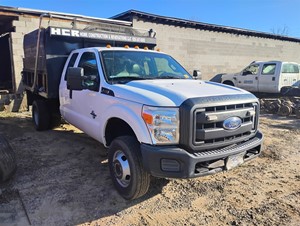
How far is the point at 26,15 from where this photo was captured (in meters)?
10.9

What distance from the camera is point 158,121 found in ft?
10.6

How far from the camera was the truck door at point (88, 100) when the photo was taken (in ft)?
14.7

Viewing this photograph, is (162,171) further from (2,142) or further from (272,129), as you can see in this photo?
(272,129)

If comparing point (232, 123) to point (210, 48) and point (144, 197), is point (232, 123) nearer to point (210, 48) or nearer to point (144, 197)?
point (144, 197)

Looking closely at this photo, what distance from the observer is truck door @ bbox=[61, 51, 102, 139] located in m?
4.48

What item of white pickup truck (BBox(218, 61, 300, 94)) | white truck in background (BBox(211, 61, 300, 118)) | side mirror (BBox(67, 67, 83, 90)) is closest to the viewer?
side mirror (BBox(67, 67, 83, 90))

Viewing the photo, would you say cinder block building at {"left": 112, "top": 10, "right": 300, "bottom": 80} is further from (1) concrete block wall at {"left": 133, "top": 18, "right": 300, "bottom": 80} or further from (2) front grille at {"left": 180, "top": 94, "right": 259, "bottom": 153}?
(2) front grille at {"left": 180, "top": 94, "right": 259, "bottom": 153}

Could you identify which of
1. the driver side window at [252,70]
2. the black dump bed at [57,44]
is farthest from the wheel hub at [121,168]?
the driver side window at [252,70]

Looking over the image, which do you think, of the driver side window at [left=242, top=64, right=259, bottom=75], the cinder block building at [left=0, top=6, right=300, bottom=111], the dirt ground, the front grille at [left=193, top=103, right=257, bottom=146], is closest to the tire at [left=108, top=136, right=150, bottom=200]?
the dirt ground

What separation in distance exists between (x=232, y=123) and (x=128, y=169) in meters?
1.41

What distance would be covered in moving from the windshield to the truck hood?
40 centimetres

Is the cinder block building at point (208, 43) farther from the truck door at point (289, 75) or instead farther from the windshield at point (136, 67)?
the windshield at point (136, 67)

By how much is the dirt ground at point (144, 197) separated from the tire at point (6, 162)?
0.46 feet

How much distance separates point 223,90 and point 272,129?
4.81 m
